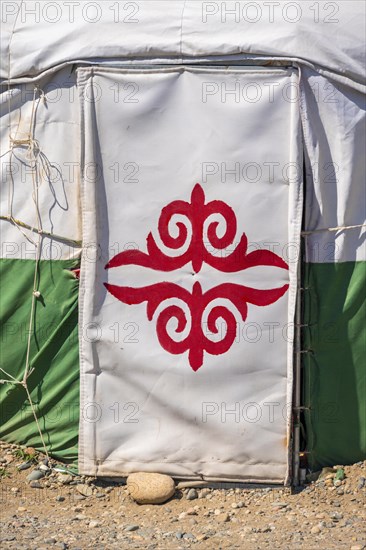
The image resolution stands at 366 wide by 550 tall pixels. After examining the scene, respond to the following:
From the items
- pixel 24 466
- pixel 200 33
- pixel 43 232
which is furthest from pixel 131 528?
pixel 200 33

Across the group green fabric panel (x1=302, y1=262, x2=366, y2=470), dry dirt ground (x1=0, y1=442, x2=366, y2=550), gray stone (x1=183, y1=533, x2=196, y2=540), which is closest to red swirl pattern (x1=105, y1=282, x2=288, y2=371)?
green fabric panel (x1=302, y1=262, x2=366, y2=470)

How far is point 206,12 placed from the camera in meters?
6.21

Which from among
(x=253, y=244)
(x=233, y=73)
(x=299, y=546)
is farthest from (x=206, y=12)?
(x=299, y=546)

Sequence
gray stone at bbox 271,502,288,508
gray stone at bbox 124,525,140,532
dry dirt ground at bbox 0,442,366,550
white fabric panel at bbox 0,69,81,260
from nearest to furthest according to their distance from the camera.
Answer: dry dirt ground at bbox 0,442,366,550 < gray stone at bbox 124,525,140,532 < gray stone at bbox 271,502,288,508 < white fabric panel at bbox 0,69,81,260

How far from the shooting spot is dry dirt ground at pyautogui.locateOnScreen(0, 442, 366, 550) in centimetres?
581

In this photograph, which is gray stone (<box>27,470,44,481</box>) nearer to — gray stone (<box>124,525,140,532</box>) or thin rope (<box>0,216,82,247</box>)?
gray stone (<box>124,525,140,532</box>)

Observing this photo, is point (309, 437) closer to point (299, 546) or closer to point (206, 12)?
point (299, 546)

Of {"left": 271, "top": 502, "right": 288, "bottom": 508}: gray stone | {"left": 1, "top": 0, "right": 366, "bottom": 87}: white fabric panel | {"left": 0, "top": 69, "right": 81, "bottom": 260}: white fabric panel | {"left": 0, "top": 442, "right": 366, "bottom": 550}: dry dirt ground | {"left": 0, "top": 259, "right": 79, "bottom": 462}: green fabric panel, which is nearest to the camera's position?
{"left": 0, "top": 442, "right": 366, "bottom": 550}: dry dirt ground

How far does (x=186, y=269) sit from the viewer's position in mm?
6320

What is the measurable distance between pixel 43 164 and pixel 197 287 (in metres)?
1.22

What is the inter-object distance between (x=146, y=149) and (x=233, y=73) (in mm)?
671

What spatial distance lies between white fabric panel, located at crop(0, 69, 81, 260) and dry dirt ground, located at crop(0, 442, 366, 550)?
4.46 ft

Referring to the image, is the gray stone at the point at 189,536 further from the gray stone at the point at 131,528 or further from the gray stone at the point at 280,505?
the gray stone at the point at 280,505

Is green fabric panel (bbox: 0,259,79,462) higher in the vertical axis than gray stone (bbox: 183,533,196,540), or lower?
higher
